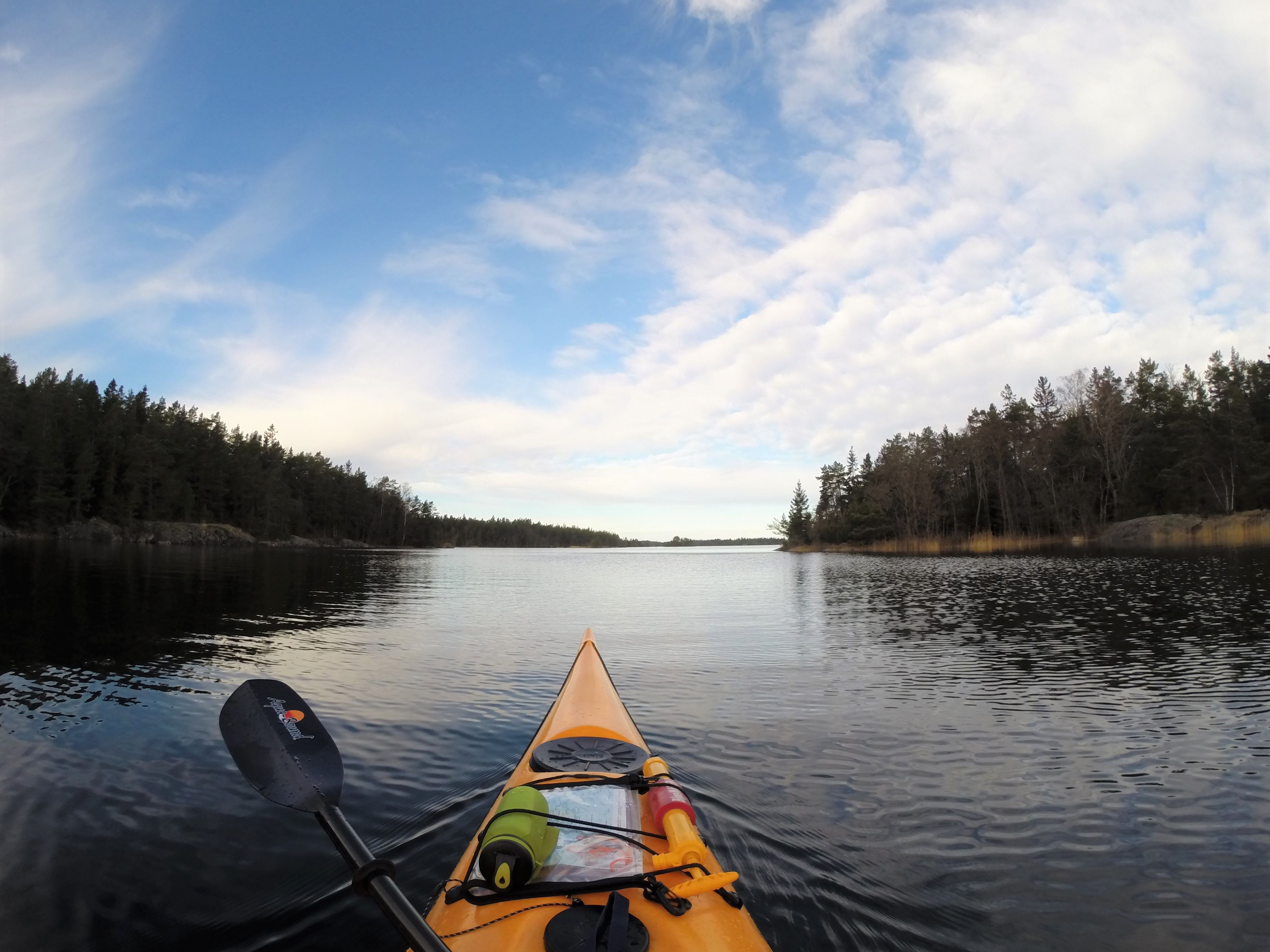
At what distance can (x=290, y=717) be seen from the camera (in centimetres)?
354

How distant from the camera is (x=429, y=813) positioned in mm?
5785

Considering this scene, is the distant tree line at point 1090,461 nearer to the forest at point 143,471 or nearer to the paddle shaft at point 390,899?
the paddle shaft at point 390,899

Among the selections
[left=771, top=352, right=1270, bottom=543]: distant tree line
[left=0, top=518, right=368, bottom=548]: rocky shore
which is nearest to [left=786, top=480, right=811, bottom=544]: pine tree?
[left=771, top=352, right=1270, bottom=543]: distant tree line

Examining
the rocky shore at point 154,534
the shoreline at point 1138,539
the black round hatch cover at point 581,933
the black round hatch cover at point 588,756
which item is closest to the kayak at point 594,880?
the black round hatch cover at point 581,933

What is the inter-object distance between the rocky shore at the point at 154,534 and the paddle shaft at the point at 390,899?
77.0 meters

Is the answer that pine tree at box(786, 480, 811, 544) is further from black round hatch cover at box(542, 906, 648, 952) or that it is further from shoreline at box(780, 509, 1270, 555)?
black round hatch cover at box(542, 906, 648, 952)

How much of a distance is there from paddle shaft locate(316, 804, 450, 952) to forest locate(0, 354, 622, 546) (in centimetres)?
7757

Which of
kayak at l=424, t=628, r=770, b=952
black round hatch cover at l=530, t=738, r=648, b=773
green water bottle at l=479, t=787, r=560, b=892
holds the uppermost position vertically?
green water bottle at l=479, t=787, r=560, b=892

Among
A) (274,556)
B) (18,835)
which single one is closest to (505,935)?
(18,835)

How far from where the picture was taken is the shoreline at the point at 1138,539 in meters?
46.4

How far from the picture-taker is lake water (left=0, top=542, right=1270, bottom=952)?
4270mm

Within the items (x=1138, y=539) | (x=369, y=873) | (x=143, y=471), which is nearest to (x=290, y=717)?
(x=369, y=873)

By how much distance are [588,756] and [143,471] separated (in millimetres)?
84042

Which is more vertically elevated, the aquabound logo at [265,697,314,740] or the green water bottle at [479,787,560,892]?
the aquabound logo at [265,697,314,740]
